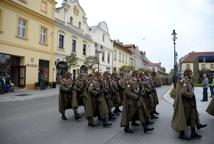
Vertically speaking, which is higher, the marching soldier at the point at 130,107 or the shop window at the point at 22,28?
the shop window at the point at 22,28

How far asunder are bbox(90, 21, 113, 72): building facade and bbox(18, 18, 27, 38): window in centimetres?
1521

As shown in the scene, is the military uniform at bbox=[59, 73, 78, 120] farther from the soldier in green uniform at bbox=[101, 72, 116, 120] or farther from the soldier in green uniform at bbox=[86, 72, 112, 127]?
the soldier in green uniform at bbox=[86, 72, 112, 127]

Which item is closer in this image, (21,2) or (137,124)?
(137,124)

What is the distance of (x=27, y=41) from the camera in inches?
987

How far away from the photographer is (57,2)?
29.6m

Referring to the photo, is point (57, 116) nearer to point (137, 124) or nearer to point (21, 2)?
point (137, 124)

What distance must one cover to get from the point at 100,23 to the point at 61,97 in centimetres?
3471

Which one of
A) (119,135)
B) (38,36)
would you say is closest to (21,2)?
(38,36)

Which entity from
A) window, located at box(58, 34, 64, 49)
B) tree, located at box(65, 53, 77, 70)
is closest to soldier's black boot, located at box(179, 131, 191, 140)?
tree, located at box(65, 53, 77, 70)

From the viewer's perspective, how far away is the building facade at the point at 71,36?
3055 cm

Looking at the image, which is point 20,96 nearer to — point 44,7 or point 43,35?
point 43,35

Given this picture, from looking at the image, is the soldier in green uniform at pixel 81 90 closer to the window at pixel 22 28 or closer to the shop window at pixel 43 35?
the window at pixel 22 28

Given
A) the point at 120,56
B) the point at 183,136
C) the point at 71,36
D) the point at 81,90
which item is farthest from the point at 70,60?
the point at 120,56

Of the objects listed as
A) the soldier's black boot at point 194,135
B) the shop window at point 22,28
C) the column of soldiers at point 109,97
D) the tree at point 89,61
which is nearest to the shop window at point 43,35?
the shop window at point 22,28
